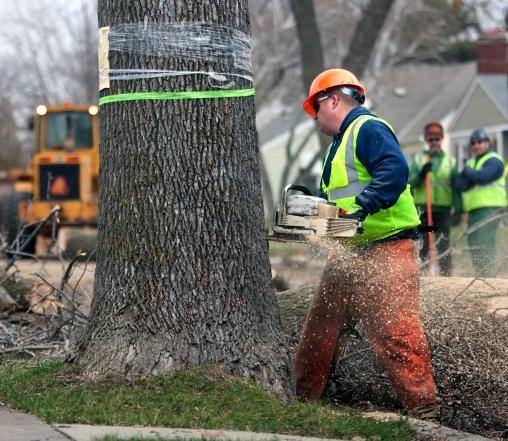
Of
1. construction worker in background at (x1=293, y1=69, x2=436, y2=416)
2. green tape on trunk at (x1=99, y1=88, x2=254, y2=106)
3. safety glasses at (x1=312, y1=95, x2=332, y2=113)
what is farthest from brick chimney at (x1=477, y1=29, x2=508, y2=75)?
green tape on trunk at (x1=99, y1=88, x2=254, y2=106)

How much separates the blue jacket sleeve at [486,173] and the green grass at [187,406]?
5867mm

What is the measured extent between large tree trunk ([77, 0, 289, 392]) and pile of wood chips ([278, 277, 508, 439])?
111cm

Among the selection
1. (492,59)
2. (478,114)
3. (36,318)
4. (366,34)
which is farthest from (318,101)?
(492,59)

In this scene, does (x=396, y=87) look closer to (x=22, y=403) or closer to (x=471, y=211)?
(x=471, y=211)

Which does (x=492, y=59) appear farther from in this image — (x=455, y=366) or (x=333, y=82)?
(x=333, y=82)

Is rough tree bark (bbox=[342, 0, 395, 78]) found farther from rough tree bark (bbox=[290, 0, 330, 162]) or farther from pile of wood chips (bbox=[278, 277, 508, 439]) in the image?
pile of wood chips (bbox=[278, 277, 508, 439])

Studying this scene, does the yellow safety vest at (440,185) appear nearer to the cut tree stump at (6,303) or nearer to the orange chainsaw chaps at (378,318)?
the cut tree stump at (6,303)

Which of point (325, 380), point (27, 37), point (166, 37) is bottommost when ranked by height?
point (325, 380)

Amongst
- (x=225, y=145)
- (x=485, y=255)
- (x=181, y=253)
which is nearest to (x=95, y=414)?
(x=181, y=253)

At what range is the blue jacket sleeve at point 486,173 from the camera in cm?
1102

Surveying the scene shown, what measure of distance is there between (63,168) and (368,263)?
13.4 metres

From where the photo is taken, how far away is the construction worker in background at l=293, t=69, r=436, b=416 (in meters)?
5.93

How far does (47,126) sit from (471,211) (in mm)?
10405

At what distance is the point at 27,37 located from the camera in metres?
43.2
